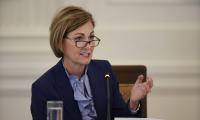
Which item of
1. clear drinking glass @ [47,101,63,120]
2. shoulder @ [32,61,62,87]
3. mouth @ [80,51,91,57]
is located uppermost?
mouth @ [80,51,91,57]

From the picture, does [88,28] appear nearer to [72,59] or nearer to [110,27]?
[72,59]

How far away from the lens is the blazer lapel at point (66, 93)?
1811mm

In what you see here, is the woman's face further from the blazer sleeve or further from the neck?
the blazer sleeve

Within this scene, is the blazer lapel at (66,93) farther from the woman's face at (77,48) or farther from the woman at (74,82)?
the woman's face at (77,48)

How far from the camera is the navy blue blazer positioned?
1810mm

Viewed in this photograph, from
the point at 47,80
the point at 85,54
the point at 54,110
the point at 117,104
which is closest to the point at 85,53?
the point at 85,54

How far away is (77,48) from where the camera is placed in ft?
6.04

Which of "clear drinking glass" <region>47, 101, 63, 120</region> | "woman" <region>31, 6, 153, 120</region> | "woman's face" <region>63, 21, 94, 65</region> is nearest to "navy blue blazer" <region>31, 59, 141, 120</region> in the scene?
"woman" <region>31, 6, 153, 120</region>

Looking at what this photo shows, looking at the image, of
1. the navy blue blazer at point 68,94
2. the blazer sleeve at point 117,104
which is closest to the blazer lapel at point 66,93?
the navy blue blazer at point 68,94

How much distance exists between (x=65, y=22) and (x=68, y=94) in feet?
1.17

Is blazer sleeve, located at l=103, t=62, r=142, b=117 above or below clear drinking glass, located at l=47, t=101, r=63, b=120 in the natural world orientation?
below

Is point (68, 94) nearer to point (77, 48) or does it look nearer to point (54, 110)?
point (77, 48)

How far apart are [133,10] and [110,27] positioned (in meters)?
0.23

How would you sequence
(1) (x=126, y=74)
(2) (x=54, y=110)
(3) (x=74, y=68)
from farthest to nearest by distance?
(1) (x=126, y=74) < (3) (x=74, y=68) < (2) (x=54, y=110)
